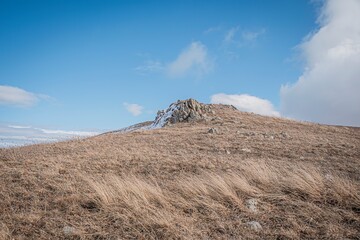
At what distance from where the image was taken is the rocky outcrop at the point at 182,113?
25.6 metres

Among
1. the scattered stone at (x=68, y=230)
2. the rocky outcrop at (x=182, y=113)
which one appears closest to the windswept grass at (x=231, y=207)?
the scattered stone at (x=68, y=230)

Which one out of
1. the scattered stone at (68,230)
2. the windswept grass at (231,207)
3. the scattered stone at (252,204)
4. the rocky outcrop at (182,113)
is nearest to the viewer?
the scattered stone at (68,230)

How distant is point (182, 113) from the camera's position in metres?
26.1

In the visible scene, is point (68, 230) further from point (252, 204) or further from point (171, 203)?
point (252, 204)

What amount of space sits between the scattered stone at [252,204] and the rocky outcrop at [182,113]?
19.8 metres

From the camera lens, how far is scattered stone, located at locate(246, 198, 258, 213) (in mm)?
4984

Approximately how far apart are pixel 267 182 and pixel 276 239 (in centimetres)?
246

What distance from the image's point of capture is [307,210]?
194 inches

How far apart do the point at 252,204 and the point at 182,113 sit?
21.1 metres

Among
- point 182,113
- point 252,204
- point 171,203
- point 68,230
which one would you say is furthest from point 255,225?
point 182,113

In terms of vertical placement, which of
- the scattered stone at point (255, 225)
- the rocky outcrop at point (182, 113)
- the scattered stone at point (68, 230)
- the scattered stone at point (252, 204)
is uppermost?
the rocky outcrop at point (182, 113)

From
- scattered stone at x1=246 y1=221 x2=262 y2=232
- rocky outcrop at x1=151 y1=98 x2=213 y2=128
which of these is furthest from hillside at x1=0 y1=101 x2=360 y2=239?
rocky outcrop at x1=151 y1=98 x2=213 y2=128

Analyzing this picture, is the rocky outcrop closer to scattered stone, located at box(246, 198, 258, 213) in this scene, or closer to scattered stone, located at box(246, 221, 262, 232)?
scattered stone, located at box(246, 198, 258, 213)

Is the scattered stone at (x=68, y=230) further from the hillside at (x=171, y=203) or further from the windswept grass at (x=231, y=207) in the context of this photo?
the windswept grass at (x=231, y=207)
